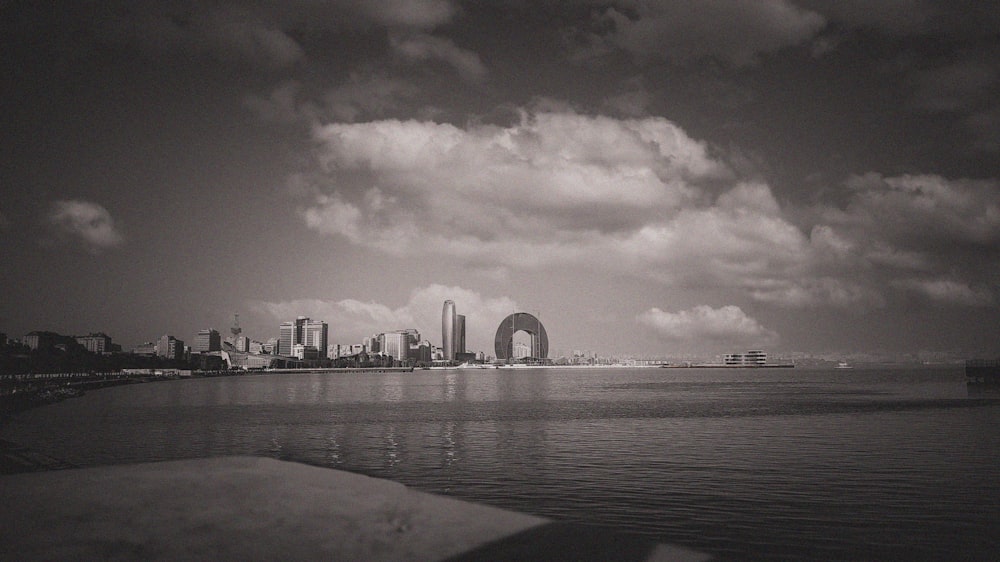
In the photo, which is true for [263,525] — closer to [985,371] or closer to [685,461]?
[685,461]

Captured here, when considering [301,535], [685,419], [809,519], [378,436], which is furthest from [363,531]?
[685,419]

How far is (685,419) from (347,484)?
4069 centimetres

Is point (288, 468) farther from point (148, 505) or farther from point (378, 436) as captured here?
point (378, 436)

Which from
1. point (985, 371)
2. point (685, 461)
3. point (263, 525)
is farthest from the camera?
point (985, 371)

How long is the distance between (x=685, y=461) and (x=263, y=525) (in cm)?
2198

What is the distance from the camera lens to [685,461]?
29500 mm

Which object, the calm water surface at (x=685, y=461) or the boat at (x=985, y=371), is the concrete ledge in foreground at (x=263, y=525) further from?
the boat at (x=985, y=371)

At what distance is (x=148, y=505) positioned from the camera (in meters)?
13.5

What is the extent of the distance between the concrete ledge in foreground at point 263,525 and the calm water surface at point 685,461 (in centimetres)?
478

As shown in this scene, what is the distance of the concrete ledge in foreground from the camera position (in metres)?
10.5

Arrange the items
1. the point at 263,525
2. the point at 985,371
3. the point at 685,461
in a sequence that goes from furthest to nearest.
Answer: the point at 985,371 < the point at 685,461 < the point at 263,525

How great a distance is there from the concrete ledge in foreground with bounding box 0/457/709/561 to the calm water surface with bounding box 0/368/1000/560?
15.7ft

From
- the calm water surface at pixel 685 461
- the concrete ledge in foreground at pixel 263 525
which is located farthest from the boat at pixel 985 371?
the concrete ledge in foreground at pixel 263 525

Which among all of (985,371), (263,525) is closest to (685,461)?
(263,525)
